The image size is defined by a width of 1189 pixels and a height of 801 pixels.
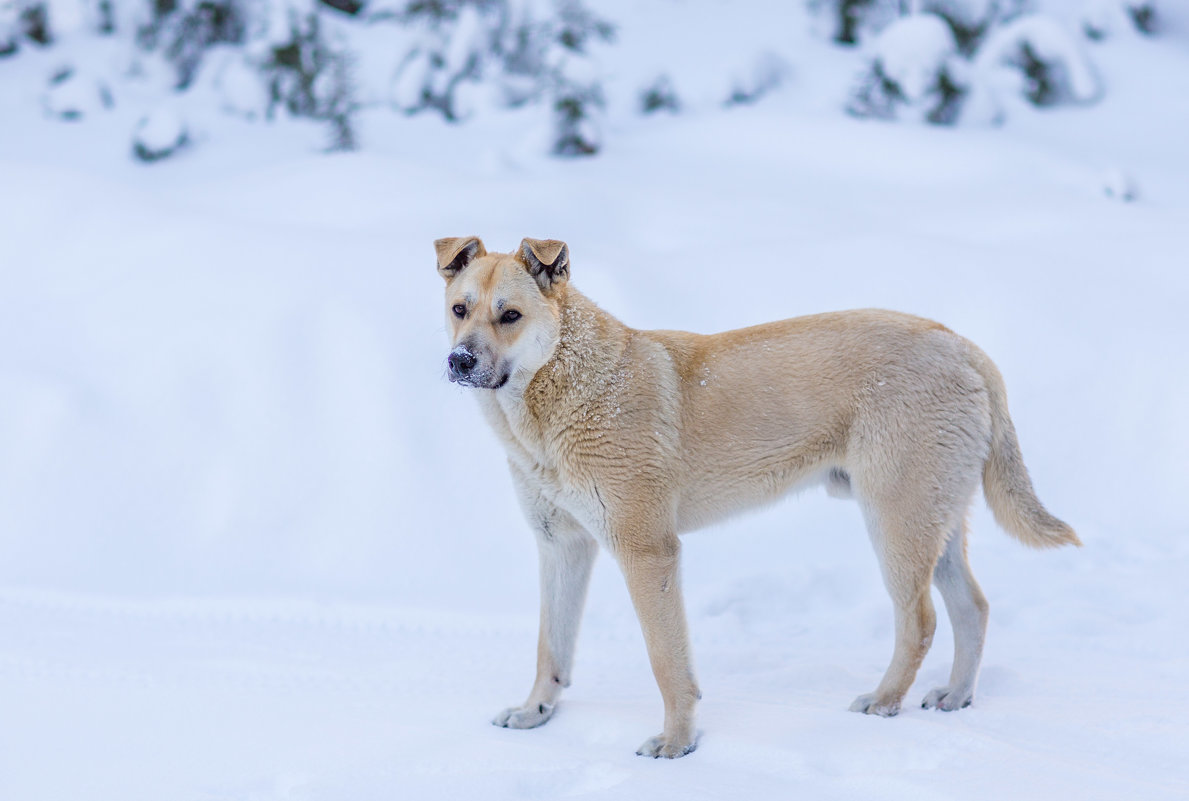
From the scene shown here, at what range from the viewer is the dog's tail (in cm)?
412

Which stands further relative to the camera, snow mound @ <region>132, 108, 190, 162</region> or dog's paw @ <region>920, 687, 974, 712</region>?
snow mound @ <region>132, 108, 190, 162</region>

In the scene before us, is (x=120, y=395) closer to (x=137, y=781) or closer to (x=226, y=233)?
(x=226, y=233)

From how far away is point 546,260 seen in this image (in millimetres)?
3963

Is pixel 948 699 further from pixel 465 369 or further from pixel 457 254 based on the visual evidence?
pixel 457 254

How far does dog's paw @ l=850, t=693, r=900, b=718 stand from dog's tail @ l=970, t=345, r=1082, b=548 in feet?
2.96

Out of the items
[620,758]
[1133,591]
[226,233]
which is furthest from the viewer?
[226,233]

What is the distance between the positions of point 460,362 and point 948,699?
243cm

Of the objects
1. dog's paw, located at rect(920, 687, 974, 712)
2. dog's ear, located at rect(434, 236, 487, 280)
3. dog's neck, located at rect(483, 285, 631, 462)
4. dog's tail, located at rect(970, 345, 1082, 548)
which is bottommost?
dog's paw, located at rect(920, 687, 974, 712)

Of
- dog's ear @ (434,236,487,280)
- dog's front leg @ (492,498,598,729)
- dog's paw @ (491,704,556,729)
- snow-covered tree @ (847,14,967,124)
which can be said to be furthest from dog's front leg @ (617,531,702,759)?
snow-covered tree @ (847,14,967,124)

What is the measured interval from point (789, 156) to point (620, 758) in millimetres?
9060

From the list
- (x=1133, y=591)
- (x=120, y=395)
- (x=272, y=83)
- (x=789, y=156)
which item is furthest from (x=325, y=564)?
(x=272, y=83)

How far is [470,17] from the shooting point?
1280 centimetres

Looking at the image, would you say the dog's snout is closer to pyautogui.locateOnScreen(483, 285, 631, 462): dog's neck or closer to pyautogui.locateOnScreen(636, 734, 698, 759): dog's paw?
pyautogui.locateOnScreen(483, 285, 631, 462): dog's neck

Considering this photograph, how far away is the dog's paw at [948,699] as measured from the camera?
4.04 metres
